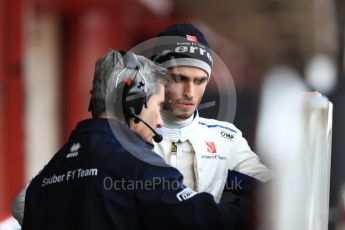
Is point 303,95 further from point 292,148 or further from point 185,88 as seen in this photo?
point 185,88

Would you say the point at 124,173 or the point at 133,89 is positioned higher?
the point at 133,89

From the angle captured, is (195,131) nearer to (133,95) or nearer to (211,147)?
(211,147)

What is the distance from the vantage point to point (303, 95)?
1.72m

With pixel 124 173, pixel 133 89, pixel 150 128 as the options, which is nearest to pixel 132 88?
pixel 133 89

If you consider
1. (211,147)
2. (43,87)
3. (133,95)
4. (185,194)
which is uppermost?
(43,87)

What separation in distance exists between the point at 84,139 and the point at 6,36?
5702 millimetres

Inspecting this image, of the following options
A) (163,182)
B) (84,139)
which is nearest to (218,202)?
(163,182)

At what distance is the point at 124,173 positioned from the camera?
205 cm

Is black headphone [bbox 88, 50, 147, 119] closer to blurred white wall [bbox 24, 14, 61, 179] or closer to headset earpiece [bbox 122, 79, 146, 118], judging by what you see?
headset earpiece [bbox 122, 79, 146, 118]

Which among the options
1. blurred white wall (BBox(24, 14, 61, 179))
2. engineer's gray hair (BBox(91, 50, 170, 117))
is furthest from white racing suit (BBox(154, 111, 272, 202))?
blurred white wall (BBox(24, 14, 61, 179))

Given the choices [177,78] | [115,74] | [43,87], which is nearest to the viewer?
[177,78]

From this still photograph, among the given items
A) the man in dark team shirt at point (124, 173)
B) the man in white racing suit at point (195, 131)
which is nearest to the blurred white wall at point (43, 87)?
the man in dark team shirt at point (124, 173)

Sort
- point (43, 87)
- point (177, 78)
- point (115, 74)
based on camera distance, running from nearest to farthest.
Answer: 1. point (177, 78)
2. point (115, 74)
3. point (43, 87)

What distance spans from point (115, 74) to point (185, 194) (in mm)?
340
